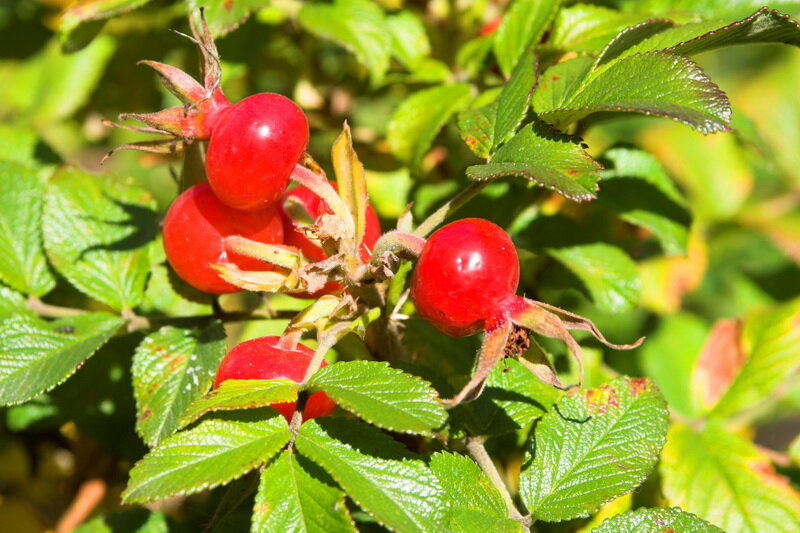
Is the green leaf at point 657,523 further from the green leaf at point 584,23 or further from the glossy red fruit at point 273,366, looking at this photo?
the green leaf at point 584,23

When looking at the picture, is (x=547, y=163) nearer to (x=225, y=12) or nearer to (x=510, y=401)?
(x=510, y=401)

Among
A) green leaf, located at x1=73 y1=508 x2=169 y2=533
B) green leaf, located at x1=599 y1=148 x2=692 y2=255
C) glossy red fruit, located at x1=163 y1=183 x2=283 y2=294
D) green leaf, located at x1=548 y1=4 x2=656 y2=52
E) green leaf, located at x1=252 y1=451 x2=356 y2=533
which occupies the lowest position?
green leaf, located at x1=73 y1=508 x2=169 y2=533

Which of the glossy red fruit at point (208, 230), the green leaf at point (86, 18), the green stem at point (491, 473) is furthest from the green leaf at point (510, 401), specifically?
the green leaf at point (86, 18)

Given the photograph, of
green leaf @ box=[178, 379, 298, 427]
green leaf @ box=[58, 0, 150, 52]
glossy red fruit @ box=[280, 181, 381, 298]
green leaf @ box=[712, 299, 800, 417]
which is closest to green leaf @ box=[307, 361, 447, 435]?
green leaf @ box=[178, 379, 298, 427]

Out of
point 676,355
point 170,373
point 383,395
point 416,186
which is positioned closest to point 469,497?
point 383,395

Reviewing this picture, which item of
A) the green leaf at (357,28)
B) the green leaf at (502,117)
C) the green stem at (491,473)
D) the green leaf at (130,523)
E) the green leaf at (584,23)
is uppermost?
the green leaf at (584,23)

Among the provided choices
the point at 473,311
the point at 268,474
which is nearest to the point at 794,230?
the point at 473,311

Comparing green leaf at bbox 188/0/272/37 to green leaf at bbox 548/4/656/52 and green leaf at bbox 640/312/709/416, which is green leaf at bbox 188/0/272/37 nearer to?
green leaf at bbox 548/4/656/52
